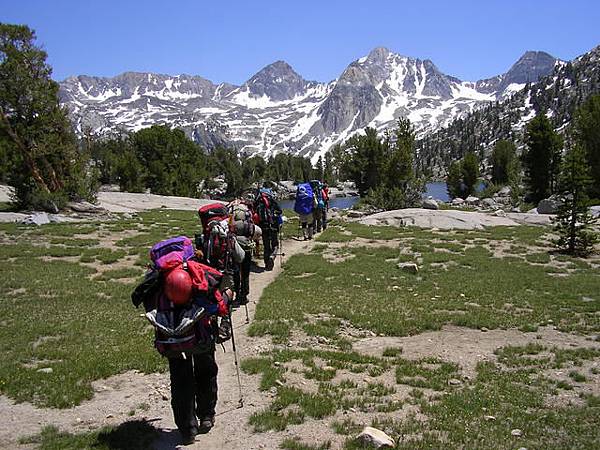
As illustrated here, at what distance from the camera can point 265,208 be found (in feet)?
63.8

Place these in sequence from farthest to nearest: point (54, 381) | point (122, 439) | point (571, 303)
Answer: point (571, 303), point (54, 381), point (122, 439)

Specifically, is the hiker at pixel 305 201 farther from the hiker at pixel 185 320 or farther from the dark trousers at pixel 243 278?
the hiker at pixel 185 320

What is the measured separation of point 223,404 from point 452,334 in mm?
6777

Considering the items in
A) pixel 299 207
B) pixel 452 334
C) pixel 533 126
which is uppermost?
pixel 533 126

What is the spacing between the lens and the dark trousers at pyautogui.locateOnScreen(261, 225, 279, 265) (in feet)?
64.4

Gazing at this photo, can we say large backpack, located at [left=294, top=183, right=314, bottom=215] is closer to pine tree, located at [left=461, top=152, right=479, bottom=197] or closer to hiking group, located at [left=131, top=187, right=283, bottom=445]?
hiking group, located at [left=131, top=187, right=283, bottom=445]

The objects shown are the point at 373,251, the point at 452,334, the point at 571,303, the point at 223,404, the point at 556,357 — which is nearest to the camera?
the point at 223,404

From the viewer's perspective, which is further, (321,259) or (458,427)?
(321,259)

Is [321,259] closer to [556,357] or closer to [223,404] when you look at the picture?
[556,357]

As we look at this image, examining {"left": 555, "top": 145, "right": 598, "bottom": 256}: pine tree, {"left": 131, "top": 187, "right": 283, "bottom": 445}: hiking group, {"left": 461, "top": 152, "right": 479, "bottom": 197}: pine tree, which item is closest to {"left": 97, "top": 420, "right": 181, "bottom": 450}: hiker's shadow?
{"left": 131, "top": 187, "right": 283, "bottom": 445}: hiking group

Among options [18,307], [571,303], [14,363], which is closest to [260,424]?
[14,363]

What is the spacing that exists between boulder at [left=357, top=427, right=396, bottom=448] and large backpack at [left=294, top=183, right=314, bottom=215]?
1958 centimetres

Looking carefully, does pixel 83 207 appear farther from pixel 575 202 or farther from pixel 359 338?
pixel 575 202

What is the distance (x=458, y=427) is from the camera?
7.37 m
